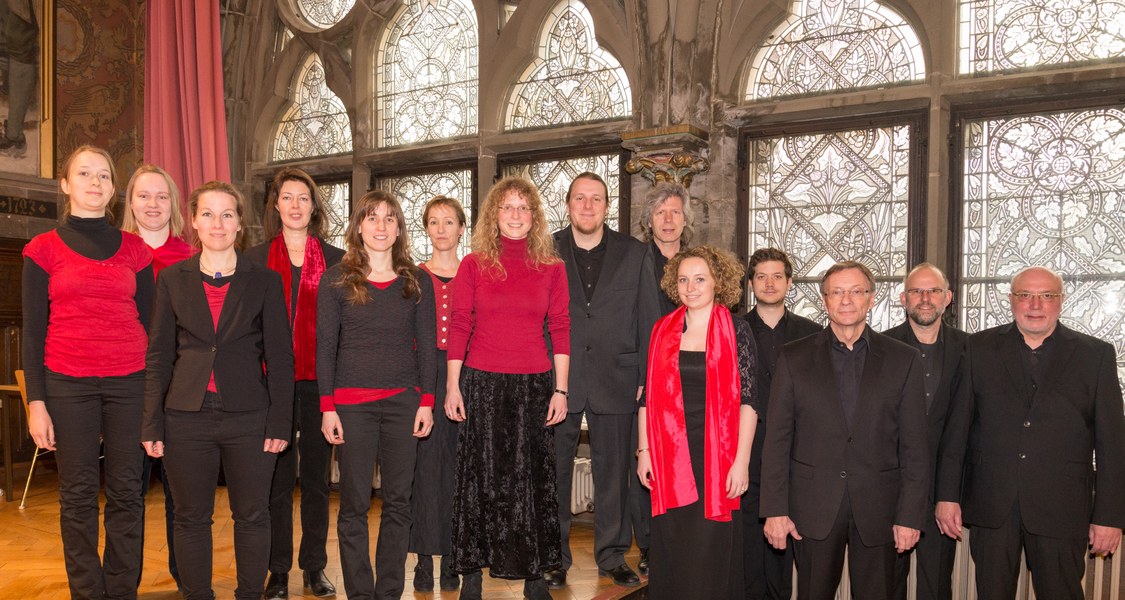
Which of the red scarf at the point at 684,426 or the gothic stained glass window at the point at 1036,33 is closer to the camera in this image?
the red scarf at the point at 684,426

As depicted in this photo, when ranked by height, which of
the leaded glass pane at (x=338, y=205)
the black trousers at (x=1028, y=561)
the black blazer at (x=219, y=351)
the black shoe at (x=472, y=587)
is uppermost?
the leaded glass pane at (x=338, y=205)

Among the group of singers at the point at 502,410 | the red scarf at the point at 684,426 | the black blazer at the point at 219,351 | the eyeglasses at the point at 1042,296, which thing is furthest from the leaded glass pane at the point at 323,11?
the eyeglasses at the point at 1042,296

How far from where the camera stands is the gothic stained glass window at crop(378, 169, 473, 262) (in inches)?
244

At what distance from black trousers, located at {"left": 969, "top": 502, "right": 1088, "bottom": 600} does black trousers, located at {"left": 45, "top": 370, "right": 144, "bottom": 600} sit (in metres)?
2.94

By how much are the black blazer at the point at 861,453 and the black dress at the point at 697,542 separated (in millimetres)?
213

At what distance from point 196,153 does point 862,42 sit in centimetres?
390

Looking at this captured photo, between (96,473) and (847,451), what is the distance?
2.48 metres

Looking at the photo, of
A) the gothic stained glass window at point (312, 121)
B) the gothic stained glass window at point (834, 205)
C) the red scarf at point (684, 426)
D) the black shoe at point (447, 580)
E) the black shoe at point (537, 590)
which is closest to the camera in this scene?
the red scarf at point (684, 426)

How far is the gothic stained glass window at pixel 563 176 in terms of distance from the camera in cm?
561

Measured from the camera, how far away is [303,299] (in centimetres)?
332

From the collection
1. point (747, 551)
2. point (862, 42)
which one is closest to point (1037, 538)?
point (747, 551)

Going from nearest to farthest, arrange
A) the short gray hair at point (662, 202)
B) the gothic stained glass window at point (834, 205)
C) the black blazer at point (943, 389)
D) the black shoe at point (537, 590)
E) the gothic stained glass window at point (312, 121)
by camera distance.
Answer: the black shoe at point (537, 590), the black blazer at point (943, 389), the short gray hair at point (662, 202), the gothic stained glass window at point (834, 205), the gothic stained glass window at point (312, 121)

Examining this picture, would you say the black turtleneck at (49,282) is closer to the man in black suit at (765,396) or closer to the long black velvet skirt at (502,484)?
the long black velvet skirt at (502,484)

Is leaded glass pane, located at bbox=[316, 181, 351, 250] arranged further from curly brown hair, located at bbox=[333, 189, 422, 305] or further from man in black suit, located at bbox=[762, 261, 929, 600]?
man in black suit, located at bbox=[762, 261, 929, 600]
